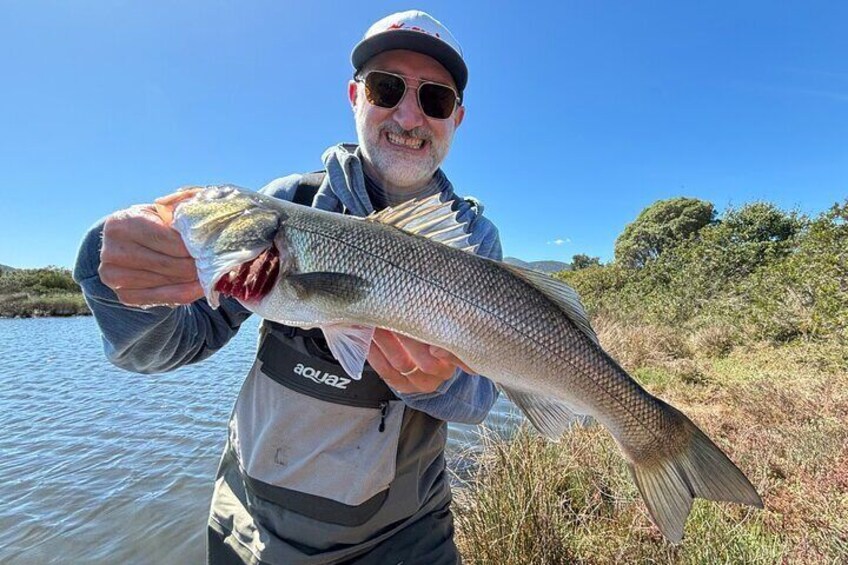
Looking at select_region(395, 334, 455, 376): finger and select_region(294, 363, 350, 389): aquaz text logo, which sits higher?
select_region(395, 334, 455, 376): finger

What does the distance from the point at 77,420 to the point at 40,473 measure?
8.77 ft

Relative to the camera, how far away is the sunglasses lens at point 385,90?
2840mm

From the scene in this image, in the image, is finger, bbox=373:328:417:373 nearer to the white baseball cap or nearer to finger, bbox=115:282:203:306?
finger, bbox=115:282:203:306

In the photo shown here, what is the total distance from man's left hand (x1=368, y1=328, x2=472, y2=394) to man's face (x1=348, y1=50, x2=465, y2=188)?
1.16m

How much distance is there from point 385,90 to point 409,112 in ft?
0.71

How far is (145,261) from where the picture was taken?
1.71 metres

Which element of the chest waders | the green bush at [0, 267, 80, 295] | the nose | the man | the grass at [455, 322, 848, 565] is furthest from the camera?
the green bush at [0, 267, 80, 295]

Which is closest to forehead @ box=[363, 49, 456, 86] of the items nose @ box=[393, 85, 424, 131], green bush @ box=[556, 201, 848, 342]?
nose @ box=[393, 85, 424, 131]

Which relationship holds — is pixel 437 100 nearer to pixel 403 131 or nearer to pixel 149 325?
pixel 403 131

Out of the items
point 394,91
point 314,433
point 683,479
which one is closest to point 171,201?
point 314,433

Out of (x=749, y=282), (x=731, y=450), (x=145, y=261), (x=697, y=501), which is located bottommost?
(x=697, y=501)

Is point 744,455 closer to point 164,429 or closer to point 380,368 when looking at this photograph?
point 380,368

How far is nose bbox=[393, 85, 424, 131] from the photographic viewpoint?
2.78 m

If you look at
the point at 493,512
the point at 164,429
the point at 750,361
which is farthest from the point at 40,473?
the point at 750,361
